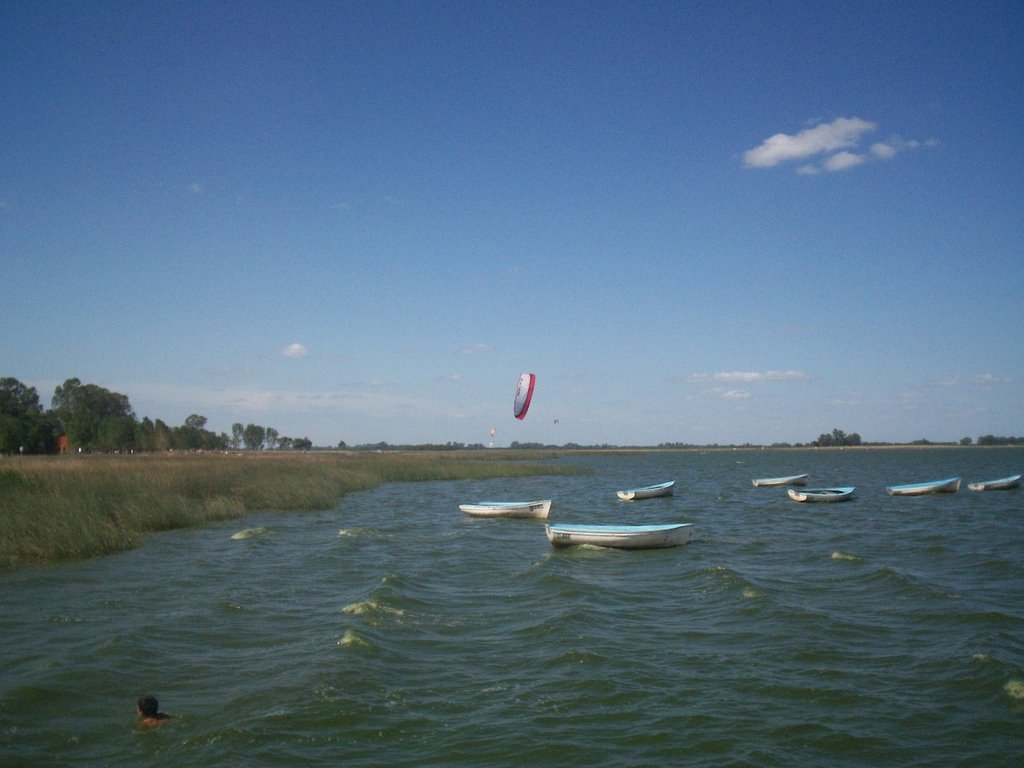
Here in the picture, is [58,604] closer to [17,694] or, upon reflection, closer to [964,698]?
[17,694]

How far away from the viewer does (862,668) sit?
40.7 ft

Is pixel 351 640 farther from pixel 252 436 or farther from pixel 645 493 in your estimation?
pixel 252 436

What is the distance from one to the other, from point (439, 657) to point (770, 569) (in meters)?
12.1

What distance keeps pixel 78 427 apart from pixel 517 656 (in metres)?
95.0

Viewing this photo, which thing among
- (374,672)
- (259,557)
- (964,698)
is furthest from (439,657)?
(259,557)

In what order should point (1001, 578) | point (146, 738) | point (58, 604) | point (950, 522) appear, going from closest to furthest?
point (146, 738) → point (58, 604) → point (1001, 578) → point (950, 522)

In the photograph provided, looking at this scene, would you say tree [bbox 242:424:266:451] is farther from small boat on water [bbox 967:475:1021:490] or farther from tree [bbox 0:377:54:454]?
small boat on water [bbox 967:475:1021:490]

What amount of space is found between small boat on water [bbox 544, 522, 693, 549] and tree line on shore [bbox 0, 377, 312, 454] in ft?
227

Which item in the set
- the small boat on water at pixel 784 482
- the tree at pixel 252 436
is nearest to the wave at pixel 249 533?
the small boat on water at pixel 784 482

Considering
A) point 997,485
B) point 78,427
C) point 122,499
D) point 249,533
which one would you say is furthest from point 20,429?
point 997,485

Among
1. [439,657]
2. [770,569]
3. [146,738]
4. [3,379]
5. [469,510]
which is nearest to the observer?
[146,738]

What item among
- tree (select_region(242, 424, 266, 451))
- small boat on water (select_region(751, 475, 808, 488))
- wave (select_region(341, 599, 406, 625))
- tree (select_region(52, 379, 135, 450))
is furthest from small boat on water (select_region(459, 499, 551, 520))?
tree (select_region(242, 424, 266, 451))

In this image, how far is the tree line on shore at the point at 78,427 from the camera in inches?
3211

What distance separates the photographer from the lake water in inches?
374
